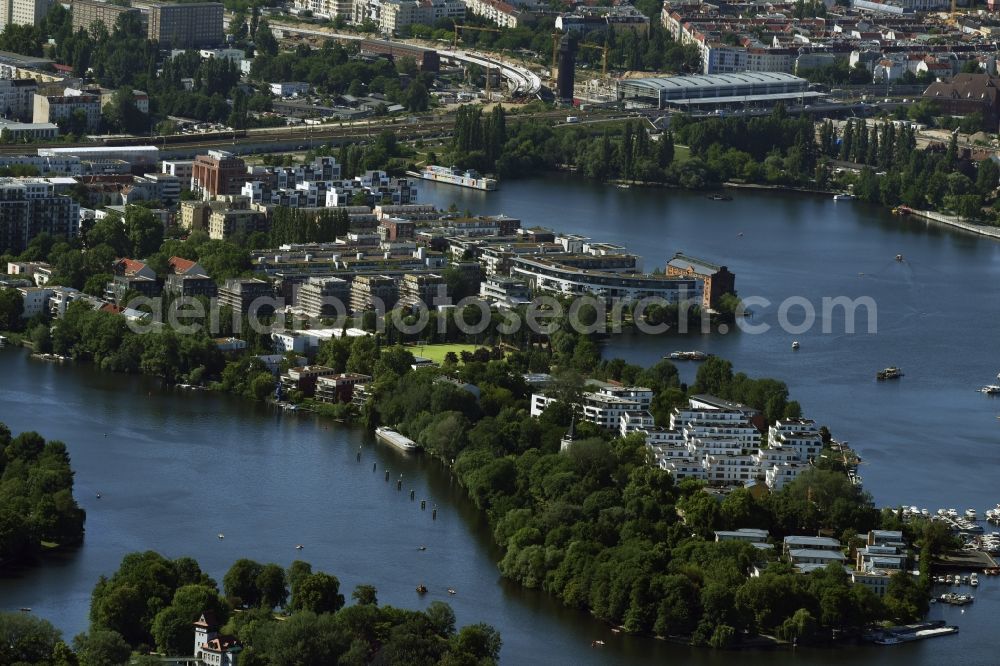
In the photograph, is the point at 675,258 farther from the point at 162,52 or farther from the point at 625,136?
the point at 162,52

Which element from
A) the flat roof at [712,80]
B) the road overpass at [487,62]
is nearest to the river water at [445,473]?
the flat roof at [712,80]

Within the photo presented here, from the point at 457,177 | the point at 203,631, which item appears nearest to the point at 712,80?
the point at 457,177

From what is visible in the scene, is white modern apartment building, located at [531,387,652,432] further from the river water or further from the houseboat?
the houseboat

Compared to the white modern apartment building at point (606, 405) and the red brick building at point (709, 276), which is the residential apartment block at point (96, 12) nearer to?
the red brick building at point (709, 276)

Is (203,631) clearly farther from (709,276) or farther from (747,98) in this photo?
(747,98)

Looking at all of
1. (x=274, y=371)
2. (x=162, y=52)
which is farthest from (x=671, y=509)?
(x=162, y=52)
